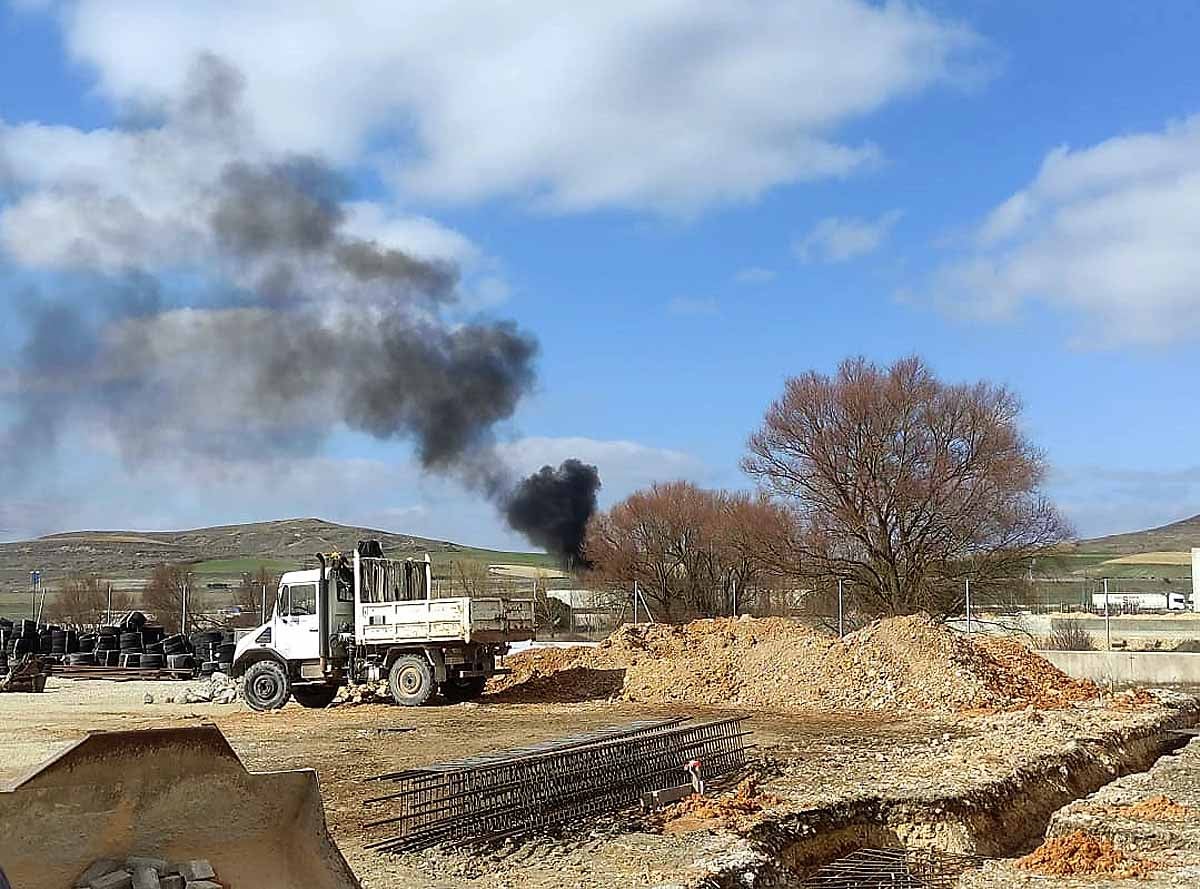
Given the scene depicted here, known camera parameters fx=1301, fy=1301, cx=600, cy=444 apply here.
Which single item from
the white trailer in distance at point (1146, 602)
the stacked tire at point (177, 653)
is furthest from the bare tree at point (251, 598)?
the white trailer in distance at point (1146, 602)

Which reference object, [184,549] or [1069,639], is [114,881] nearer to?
[1069,639]

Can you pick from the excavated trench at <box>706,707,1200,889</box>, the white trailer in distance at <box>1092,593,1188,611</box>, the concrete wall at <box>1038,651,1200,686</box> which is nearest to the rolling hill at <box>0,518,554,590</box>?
the white trailer in distance at <box>1092,593,1188,611</box>

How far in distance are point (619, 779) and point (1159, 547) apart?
148678 millimetres

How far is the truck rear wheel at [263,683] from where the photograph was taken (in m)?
23.3

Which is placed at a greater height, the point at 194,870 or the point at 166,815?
the point at 166,815

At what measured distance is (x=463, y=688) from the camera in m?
24.0

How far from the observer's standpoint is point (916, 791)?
43.9 feet

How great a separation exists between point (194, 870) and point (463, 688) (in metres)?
17.8

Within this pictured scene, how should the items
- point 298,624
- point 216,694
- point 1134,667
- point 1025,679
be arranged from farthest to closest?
point 1134,667
point 216,694
point 1025,679
point 298,624

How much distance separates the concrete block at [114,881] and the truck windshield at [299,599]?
1737 centimetres

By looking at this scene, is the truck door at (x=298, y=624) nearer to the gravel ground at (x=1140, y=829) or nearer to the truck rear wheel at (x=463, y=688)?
the truck rear wheel at (x=463, y=688)

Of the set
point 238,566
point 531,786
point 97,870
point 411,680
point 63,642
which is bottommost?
point 531,786

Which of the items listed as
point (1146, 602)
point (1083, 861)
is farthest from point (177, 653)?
point (1146, 602)

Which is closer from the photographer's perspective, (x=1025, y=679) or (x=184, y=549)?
(x=1025, y=679)
